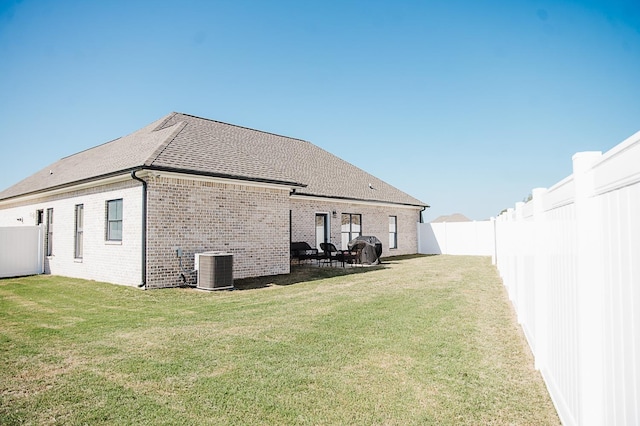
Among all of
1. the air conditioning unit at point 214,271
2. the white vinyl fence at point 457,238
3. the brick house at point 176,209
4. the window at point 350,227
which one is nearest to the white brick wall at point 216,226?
the brick house at point 176,209

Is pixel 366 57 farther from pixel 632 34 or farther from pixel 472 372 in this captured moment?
pixel 472 372

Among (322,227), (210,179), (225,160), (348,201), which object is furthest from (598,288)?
(348,201)

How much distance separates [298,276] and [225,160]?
499 centimetres

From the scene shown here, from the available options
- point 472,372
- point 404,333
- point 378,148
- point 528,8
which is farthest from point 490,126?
point 472,372

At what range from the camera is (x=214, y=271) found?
1114 centimetres

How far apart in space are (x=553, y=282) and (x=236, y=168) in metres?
11.5

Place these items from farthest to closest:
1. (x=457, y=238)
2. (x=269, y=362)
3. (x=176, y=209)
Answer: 1. (x=457, y=238)
2. (x=176, y=209)
3. (x=269, y=362)

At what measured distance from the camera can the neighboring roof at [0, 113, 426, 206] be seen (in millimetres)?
12727

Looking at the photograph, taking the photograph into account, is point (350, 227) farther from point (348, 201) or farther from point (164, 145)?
point (164, 145)

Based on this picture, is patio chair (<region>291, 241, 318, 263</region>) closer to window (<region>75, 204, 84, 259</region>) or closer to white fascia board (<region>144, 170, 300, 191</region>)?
white fascia board (<region>144, 170, 300, 191</region>)

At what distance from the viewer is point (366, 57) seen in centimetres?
1623

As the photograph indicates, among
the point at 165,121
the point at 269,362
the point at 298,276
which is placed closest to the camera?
the point at 269,362

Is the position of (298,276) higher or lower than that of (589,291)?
lower

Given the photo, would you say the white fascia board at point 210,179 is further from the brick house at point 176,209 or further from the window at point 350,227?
the window at point 350,227
